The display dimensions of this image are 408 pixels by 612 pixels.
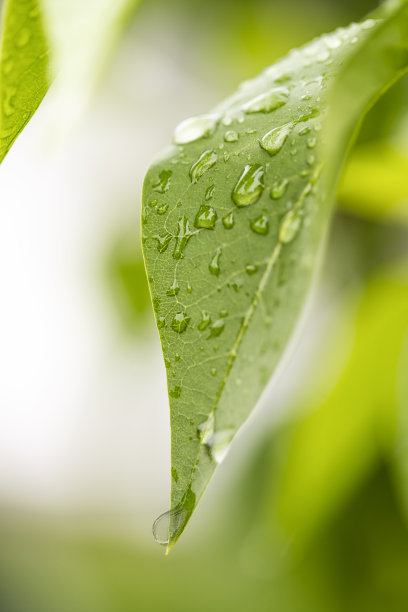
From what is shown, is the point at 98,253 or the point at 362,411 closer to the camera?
the point at 362,411

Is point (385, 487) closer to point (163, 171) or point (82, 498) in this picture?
point (163, 171)

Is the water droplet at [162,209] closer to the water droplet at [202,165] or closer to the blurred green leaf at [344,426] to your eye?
the water droplet at [202,165]

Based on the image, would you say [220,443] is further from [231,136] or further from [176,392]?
[231,136]

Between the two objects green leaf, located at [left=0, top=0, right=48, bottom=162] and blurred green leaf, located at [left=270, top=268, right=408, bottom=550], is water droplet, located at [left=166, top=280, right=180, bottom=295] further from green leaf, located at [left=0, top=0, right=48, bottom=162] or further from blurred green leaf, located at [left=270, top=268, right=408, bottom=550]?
blurred green leaf, located at [left=270, top=268, right=408, bottom=550]

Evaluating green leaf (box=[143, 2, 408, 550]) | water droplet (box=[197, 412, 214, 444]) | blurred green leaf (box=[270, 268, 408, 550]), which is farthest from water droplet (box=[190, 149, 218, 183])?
blurred green leaf (box=[270, 268, 408, 550])

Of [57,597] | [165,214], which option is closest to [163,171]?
[165,214]

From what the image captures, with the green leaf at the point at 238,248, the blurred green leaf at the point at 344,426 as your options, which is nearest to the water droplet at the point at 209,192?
the green leaf at the point at 238,248
